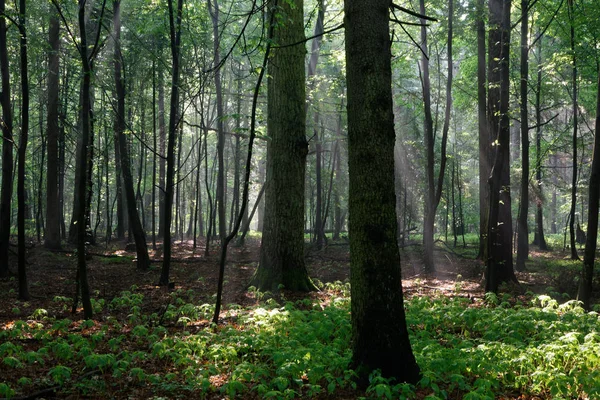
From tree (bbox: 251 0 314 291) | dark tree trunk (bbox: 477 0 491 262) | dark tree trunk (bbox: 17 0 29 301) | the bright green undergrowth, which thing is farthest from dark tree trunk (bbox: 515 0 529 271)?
dark tree trunk (bbox: 17 0 29 301)

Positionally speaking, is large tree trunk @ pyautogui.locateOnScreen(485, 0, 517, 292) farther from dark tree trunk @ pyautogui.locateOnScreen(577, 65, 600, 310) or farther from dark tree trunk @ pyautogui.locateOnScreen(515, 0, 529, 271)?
dark tree trunk @ pyautogui.locateOnScreen(577, 65, 600, 310)

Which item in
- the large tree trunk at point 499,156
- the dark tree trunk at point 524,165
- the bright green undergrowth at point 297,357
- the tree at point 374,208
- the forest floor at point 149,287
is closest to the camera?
the tree at point 374,208

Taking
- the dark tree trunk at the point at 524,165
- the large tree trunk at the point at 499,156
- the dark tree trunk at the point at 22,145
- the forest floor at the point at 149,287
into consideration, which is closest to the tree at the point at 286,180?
the forest floor at the point at 149,287

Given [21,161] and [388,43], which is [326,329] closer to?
[388,43]

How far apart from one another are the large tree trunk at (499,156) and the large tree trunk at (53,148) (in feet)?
48.2

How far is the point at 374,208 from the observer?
4.14m

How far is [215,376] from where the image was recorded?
5012 mm

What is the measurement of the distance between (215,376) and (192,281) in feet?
23.1

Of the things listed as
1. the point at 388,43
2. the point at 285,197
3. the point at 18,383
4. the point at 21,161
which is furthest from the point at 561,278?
the point at 21,161

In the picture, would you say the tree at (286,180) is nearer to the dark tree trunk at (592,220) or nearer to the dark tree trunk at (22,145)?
the dark tree trunk at (22,145)

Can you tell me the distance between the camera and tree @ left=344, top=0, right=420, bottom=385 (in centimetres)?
413

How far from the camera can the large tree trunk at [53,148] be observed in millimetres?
16359

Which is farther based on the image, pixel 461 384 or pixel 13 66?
pixel 13 66

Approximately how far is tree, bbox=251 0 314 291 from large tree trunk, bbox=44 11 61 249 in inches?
414
